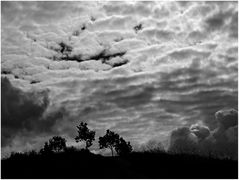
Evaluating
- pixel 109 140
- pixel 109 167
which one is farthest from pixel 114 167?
pixel 109 140

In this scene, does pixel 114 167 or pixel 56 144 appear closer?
pixel 114 167

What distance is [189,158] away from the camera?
43.2 meters

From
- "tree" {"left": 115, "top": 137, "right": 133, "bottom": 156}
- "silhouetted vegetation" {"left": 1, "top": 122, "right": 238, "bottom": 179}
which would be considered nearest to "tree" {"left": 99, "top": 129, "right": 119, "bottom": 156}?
"tree" {"left": 115, "top": 137, "right": 133, "bottom": 156}

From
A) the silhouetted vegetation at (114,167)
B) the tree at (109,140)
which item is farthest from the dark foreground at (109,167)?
the tree at (109,140)

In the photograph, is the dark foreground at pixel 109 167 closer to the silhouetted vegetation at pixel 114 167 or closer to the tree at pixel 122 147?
the silhouetted vegetation at pixel 114 167

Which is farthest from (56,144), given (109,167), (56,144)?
(109,167)

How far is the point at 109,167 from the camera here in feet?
120

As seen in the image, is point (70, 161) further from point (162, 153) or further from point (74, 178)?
point (162, 153)

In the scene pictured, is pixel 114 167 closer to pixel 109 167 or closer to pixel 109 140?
pixel 109 167

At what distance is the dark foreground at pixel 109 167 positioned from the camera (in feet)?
107

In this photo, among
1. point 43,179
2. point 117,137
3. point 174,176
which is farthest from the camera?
point 117,137

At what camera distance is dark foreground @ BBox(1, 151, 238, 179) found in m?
32.5

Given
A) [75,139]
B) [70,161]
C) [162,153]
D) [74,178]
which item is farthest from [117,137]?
[74,178]

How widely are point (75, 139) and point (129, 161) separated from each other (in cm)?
3368
